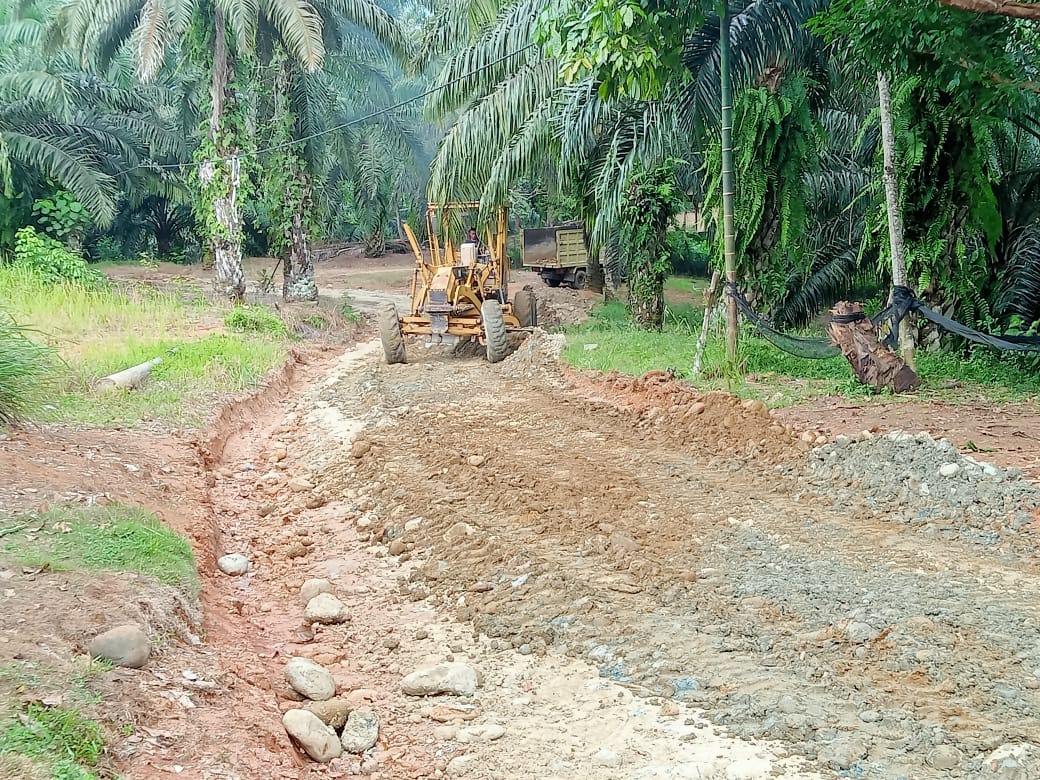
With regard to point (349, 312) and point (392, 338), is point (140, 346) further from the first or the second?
point (349, 312)

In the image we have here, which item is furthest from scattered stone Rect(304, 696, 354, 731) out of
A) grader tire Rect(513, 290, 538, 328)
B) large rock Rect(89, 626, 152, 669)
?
grader tire Rect(513, 290, 538, 328)

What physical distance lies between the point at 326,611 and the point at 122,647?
1631 millimetres

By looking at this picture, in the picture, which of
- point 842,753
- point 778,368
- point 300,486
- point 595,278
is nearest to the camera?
point 842,753

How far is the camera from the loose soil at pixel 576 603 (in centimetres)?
424

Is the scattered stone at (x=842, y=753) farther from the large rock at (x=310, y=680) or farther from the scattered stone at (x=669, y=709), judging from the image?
the large rock at (x=310, y=680)

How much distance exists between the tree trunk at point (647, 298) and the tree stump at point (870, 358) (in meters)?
7.08

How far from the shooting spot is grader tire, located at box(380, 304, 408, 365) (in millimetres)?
15438

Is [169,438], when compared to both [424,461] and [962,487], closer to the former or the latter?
[424,461]

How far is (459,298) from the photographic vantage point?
1564 centimetres

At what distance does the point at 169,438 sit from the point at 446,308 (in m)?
6.23

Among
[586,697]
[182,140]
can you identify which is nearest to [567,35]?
[586,697]

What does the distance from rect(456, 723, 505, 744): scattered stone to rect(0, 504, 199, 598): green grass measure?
2084 mm

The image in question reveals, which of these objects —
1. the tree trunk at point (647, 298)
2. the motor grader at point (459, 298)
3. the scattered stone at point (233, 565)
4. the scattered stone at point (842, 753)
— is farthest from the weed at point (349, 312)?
the scattered stone at point (842, 753)

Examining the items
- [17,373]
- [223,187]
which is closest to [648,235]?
[223,187]
